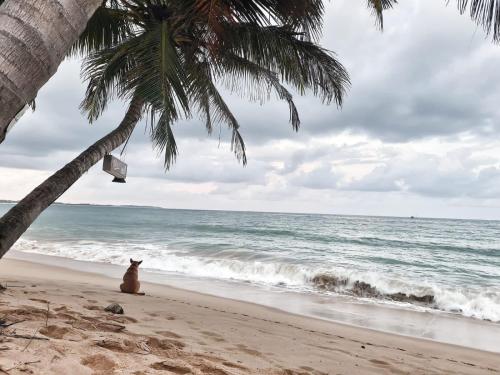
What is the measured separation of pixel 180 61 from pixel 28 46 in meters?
4.43

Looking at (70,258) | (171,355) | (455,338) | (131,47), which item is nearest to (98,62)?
(131,47)

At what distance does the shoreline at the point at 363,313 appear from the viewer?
260 inches

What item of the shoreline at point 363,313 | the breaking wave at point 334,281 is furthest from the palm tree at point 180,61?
the breaking wave at point 334,281

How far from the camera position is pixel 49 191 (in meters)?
3.75

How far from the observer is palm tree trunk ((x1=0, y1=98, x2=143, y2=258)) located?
3.33m

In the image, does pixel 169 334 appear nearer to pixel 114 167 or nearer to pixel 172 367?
pixel 172 367

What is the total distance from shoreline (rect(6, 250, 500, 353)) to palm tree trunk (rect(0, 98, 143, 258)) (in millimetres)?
4696

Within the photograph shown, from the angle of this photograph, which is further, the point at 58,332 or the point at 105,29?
the point at 105,29

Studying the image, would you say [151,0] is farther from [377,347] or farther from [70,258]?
[70,258]

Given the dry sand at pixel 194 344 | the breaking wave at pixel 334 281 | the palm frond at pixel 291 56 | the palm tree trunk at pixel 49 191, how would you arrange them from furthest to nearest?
1. the breaking wave at pixel 334 281
2. the palm frond at pixel 291 56
3. the palm tree trunk at pixel 49 191
4. the dry sand at pixel 194 344

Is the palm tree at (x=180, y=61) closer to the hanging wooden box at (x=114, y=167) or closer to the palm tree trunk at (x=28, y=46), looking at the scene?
the hanging wooden box at (x=114, y=167)

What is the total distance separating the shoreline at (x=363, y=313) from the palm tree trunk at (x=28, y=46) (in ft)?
21.5

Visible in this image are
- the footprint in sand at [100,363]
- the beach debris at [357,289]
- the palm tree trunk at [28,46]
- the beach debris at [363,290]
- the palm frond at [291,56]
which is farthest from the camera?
the beach debris at [363,290]

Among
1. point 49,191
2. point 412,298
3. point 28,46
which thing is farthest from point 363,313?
point 28,46
